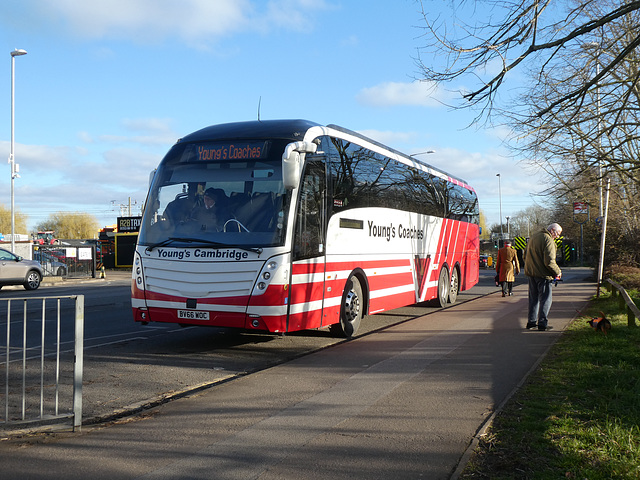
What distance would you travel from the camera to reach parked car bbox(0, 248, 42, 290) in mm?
23812

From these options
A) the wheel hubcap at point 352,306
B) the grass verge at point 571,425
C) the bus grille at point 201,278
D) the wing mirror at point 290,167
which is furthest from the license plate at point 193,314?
the grass verge at point 571,425

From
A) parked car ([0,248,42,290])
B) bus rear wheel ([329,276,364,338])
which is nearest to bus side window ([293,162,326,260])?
bus rear wheel ([329,276,364,338])

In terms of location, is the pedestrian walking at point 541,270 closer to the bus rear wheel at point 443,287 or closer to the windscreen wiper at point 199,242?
the bus rear wheel at point 443,287

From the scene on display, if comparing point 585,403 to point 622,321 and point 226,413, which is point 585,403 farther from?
point 622,321

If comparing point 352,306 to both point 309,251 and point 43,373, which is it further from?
point 43,373

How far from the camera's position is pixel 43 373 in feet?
24.3

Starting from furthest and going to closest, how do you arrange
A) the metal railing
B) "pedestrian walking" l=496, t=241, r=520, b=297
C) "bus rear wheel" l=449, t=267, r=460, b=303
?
"pedestrian walking" l=496, t=241, r=520, b=297
"bus rear wheel" l=449, t=267, r=460, b=303
the metal railing

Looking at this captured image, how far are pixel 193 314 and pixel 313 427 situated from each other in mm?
3942

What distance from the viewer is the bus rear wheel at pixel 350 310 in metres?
10.5

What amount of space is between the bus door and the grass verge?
131 inches

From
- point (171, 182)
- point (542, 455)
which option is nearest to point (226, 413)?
point (542, 455)

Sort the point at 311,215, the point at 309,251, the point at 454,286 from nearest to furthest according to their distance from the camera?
the point at 309,251, the point at 311,215, the point at 454,286

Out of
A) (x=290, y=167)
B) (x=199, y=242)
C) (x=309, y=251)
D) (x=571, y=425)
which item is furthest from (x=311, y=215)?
(x=571, y=425)

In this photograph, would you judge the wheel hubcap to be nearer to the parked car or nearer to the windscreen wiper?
the windscreen wiper
